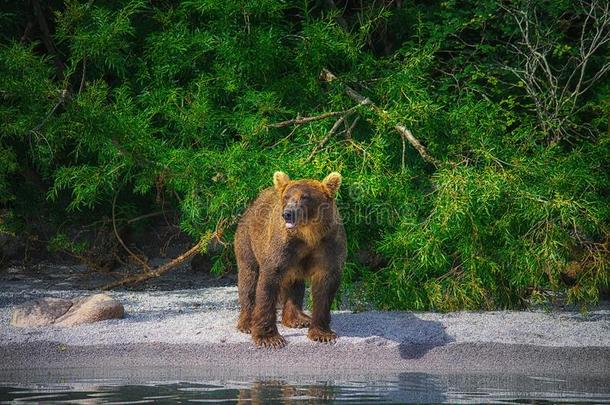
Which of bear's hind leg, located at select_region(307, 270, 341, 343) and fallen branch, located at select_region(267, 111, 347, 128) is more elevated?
fallen branch, located at select_region(267, 111, 347, 128)

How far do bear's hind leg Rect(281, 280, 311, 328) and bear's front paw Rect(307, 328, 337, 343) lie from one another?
0.62 m

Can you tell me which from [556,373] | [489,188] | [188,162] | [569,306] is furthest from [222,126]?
[556,373]

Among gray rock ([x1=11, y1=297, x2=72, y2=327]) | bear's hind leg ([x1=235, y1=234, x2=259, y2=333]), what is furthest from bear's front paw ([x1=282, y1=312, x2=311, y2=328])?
gray rock ([x1=11, y1=297, x2=72, y2=327])

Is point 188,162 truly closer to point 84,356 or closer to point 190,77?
point 190,77

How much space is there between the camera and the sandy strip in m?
8.37

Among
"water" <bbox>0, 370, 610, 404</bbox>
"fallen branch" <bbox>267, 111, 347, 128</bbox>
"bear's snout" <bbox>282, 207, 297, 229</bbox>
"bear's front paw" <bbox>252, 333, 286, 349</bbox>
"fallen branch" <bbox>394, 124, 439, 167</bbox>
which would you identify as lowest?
"water" <bbox>0, 370, 610, 404</bbox>

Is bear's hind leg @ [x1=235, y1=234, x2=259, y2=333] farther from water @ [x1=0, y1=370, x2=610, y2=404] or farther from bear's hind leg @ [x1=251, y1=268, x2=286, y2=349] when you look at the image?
water @ [x1=0, y1=370, x2=610, y2=404]

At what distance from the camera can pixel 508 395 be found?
7.16 meters

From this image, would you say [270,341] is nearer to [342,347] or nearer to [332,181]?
[342,347]

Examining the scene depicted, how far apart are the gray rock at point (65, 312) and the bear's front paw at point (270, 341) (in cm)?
162

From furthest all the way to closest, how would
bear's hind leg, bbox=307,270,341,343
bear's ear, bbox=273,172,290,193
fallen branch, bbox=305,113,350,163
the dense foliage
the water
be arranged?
fallen branch, bbox=305,113,350,163, the dense foliage, bear's ear, bbox=273,172,290,193, bear's hind leg, bbox=307,270,341,343, the water

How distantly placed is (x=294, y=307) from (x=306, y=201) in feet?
4.32

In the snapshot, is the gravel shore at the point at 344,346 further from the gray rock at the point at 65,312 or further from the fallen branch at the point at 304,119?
the fallen branch at the point at 304,119

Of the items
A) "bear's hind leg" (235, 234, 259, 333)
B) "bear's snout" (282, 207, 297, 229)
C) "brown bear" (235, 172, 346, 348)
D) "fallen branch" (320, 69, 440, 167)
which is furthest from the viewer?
"fallen branch" (320, 69, 440, 167)
